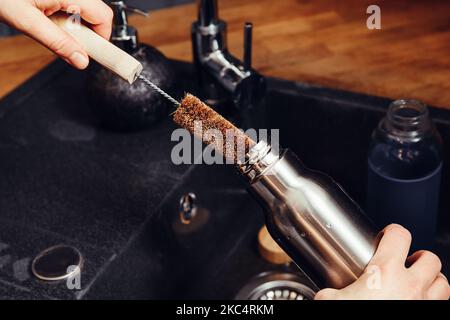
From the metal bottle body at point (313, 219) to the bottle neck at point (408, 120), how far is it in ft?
0.80

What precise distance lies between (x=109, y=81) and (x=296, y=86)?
0.30 m

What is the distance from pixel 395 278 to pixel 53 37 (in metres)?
0.44

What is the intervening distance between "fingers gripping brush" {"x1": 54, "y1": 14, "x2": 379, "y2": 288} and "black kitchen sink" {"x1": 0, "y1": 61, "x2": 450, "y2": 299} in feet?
0.76

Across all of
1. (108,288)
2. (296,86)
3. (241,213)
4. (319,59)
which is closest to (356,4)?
(319,59)

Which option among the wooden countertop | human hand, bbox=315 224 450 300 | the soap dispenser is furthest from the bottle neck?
the soap dispenser

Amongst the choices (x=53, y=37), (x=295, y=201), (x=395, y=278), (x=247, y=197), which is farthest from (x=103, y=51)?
(x=247, y=197)

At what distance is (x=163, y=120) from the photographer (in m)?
1.06

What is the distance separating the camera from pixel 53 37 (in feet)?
2.36

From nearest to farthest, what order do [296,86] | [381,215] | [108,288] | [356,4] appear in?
[108,288] → [381,215] → [296,86] → [356,4]

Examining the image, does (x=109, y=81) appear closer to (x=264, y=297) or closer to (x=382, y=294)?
(x=264, y=297)

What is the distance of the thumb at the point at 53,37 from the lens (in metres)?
0.72

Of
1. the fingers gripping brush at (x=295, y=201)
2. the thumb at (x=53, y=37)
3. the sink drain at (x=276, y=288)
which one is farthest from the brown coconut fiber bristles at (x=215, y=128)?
the sink drain at (x=276, y=288)

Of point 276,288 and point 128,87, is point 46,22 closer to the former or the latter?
point 128,87

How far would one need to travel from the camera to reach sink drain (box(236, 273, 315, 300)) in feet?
3.28
